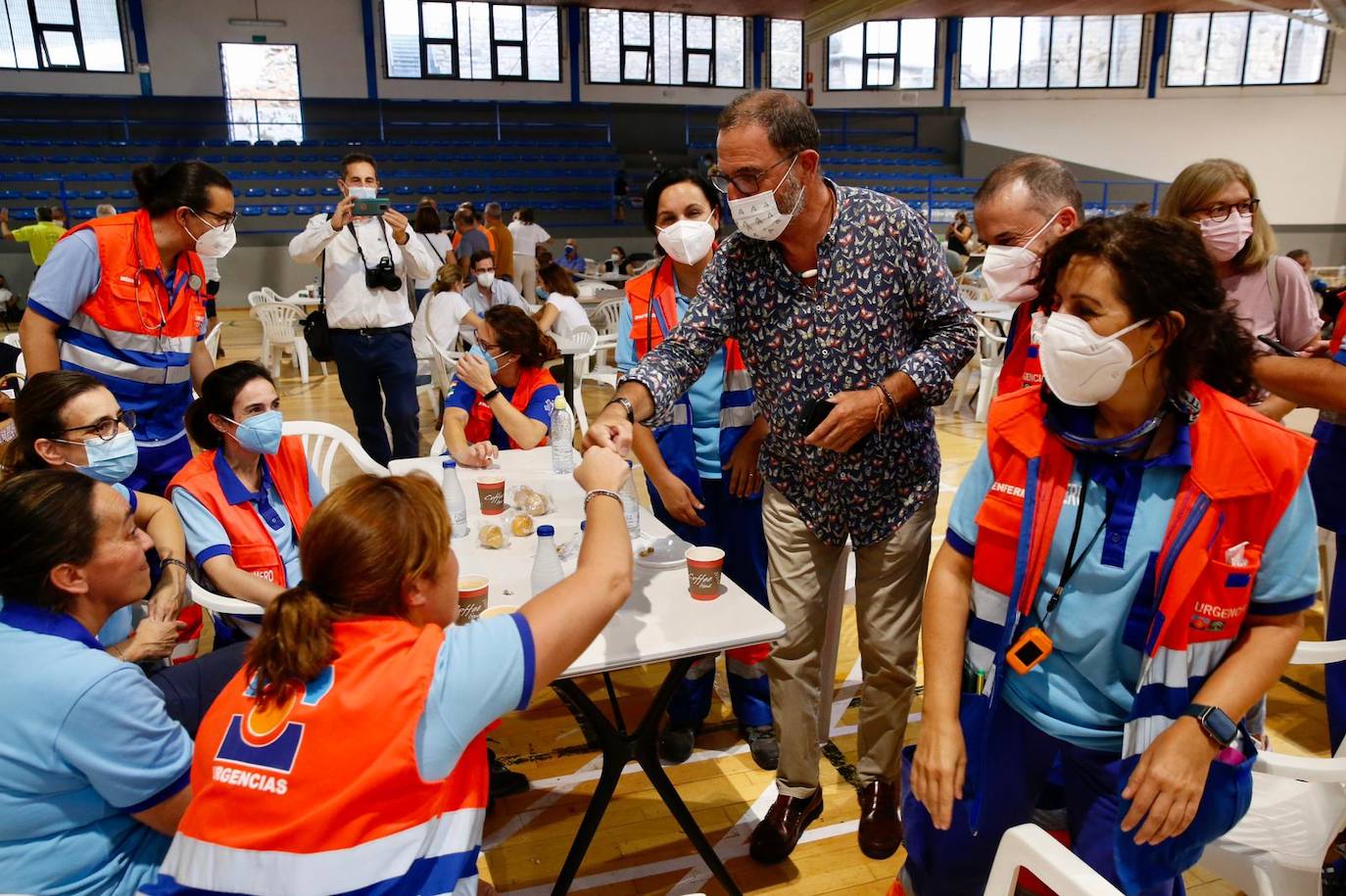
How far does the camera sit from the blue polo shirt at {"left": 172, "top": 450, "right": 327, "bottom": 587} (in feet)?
8.27

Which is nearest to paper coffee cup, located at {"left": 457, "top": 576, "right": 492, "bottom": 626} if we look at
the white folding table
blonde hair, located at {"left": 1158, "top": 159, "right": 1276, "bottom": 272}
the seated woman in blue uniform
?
the white folding table

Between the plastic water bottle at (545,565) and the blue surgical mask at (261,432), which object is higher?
the blue surgical mask at (261,432)

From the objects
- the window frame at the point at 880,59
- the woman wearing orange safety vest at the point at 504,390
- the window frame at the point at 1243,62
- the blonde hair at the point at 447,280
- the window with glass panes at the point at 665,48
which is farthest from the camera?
the window frame at the point at 880,59

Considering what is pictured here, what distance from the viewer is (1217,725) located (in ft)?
4.45

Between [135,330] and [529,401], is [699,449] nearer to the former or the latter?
[529,401]

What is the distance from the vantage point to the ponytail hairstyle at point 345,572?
4.03ft

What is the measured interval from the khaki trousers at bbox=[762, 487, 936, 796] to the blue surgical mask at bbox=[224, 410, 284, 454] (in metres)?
1.45

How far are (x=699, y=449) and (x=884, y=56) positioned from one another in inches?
748

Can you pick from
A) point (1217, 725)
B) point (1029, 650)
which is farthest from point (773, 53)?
point (1217, 725)

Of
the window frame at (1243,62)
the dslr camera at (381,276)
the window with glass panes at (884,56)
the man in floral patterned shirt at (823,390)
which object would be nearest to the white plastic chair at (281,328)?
the dslr camera at (381,276)

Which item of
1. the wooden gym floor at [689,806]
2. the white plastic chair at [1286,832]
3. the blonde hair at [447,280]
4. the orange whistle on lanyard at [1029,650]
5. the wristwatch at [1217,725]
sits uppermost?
the blonde hair at [447,280]

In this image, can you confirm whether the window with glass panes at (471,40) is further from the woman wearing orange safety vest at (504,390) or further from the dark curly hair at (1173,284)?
the dark curly hair at (1173,284)

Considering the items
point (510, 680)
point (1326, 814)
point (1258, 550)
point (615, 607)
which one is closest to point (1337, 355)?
point (1326, 814)

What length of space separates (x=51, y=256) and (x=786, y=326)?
2400 mm
